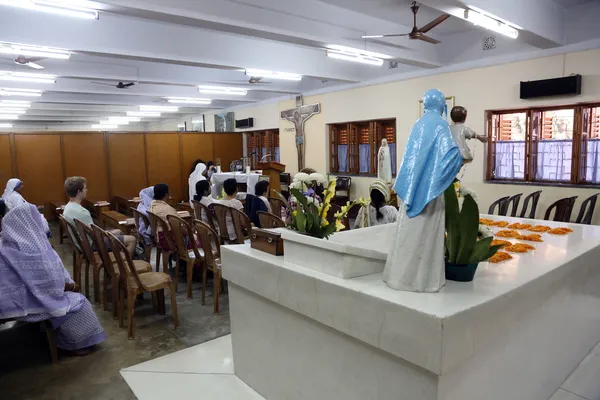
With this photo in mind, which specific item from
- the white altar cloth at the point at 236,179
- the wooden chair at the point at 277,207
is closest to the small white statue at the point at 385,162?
the wooden chair at the point at 277,207

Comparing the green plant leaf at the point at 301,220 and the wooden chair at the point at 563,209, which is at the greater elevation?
the green plant leaf at the point at 301,220

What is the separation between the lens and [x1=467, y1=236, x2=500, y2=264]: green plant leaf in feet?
5.40

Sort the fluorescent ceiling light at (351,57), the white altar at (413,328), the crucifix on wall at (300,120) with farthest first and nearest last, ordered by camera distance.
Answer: the crucifix on wall at (300,120) → the fluorescent ceiling light at (351,57) → the white altar at (413,328)

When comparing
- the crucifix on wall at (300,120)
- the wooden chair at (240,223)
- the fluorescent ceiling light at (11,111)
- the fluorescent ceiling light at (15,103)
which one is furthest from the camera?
the fluorescent ceiling light at (11,111)

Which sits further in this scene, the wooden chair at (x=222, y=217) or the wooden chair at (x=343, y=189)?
the wooden chair at (x=343, y=189)

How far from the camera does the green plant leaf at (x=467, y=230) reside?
165 cm

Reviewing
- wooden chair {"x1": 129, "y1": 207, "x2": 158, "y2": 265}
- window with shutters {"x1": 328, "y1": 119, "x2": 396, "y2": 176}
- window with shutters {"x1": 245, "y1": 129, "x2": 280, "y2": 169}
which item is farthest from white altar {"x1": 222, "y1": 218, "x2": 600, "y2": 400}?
window with shutters {"x1": 245, "y1": 129, "x2": 280, "y2": 169}

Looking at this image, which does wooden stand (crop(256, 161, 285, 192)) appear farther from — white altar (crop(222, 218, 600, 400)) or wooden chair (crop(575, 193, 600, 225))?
white altar (crop(222, 218, 600, 400))

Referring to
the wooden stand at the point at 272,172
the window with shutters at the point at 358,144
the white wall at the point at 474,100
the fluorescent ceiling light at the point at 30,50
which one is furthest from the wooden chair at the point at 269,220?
the window with shutters at the point at 358,144

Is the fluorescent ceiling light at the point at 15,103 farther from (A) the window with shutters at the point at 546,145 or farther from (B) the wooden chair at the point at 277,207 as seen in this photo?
(A) the window with shutters at the point at 546,145

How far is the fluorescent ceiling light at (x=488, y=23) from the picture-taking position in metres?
4.34

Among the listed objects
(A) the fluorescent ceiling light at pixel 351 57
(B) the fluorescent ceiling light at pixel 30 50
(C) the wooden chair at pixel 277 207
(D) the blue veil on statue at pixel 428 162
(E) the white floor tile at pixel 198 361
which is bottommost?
(E) the white floor tile at pixel 198 361

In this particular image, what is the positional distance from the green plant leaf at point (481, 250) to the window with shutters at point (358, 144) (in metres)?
6.49

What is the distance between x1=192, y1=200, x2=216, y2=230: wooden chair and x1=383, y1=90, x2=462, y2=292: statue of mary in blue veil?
3.21 m
